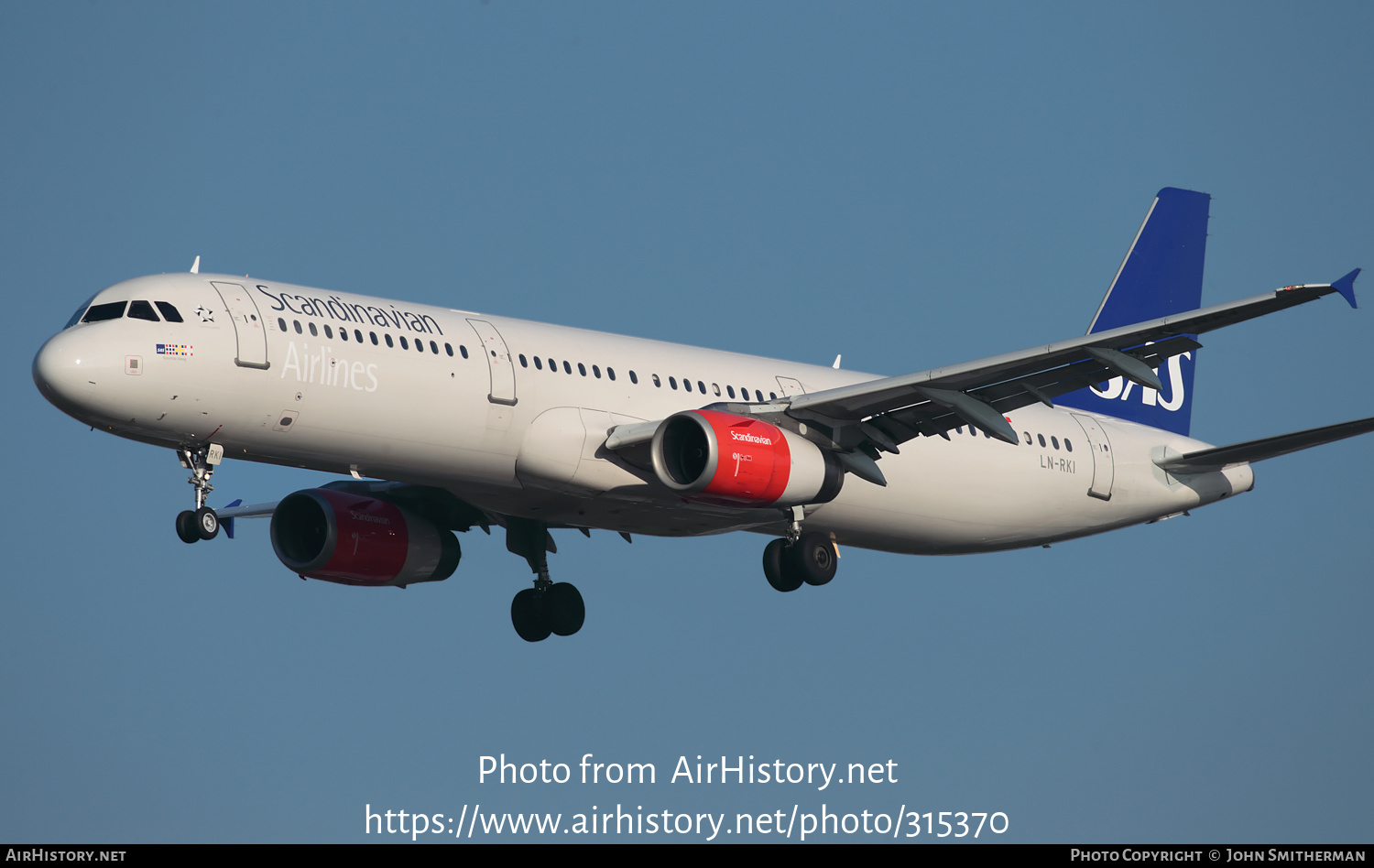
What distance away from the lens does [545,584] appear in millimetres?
39906

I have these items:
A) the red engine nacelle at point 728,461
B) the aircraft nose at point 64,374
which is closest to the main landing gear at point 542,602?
the red engine nacelle at point 728,461

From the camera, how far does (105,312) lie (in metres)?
29.8

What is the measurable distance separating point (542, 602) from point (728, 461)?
9.05 metres

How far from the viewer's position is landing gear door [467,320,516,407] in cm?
3216

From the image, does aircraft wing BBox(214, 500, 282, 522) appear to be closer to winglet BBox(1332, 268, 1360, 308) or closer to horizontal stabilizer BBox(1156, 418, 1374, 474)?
horizontal stabilizer BBox(1156, 418, 1374, 474)

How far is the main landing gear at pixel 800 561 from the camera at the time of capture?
35.6m

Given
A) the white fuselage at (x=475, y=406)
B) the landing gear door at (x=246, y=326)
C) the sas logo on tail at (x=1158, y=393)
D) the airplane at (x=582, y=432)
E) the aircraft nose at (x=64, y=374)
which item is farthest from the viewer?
the sas logo on tail at (x=1158, y=393)

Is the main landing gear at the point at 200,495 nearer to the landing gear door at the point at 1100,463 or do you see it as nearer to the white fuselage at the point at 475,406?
the white fuselage at the point at 475,406

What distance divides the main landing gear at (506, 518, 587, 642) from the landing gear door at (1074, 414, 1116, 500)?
11.8 m

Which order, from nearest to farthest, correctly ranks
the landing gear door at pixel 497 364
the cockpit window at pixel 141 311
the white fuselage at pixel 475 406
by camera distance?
the white fuselage at pixel 475 406 → the cockpit window at pixel 141 311 → the landing gear door at pixel 497 364

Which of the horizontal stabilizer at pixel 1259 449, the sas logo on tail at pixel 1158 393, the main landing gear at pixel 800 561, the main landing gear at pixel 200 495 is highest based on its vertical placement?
the sas logo on tail at pixel 1158 393

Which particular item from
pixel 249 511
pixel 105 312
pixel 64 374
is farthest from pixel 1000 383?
pixel 249 511

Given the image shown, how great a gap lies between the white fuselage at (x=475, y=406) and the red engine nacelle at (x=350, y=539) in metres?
3.33

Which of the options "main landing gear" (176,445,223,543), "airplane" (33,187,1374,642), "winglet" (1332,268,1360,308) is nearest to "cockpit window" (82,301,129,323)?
"airplane" (33,187,1374,642)
